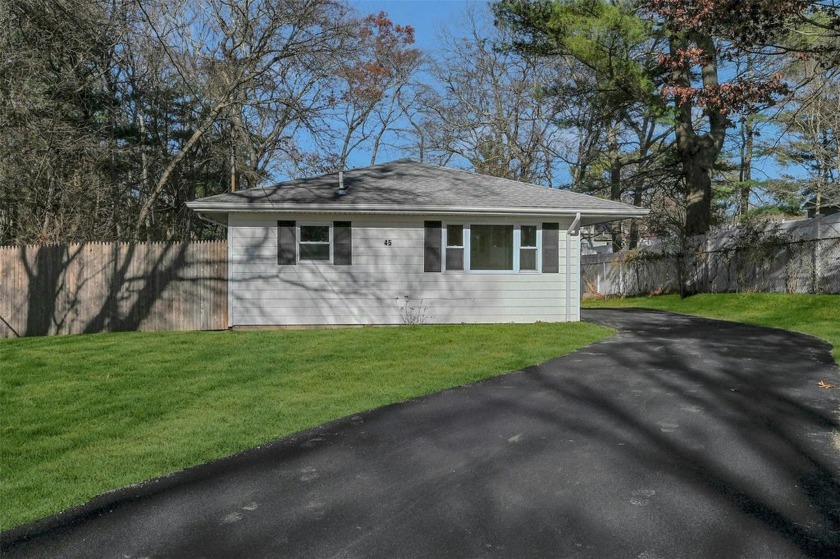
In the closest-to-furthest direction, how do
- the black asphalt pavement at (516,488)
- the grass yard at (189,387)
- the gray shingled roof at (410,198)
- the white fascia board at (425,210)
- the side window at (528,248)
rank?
the black asphalt pavement at (516,488)
the grass yard at (189,387)
the white fascia board at (425,210)
the gray shingled roof at (410,198)
the side window at (528,248)

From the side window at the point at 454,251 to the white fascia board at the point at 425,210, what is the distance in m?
0.47

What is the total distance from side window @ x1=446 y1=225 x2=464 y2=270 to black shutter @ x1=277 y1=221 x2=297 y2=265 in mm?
3272

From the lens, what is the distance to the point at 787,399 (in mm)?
6016

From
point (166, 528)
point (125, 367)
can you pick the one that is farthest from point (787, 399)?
point (125, 367)

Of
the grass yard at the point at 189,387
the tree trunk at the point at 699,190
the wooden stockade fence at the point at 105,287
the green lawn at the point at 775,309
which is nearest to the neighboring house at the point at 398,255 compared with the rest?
the wooden stockade fence at the point at 105,287

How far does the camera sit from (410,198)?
43.7ft

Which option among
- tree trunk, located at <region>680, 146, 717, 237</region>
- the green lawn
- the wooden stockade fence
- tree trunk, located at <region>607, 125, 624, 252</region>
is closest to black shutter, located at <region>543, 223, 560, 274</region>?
the green lawn

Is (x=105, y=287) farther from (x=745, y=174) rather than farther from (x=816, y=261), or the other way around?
(x=745, y=174)

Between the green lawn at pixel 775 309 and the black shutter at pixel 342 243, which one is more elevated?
the black shutter at pixel 342 243

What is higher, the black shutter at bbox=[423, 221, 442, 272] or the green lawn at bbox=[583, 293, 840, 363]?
the black shutter at bbox=[423, 221, 442, 272]

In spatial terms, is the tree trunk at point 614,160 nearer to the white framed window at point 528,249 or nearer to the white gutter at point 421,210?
the white gutter at point 421,210

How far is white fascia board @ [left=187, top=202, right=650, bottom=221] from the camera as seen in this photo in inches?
485

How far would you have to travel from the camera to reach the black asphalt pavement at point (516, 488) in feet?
10.4

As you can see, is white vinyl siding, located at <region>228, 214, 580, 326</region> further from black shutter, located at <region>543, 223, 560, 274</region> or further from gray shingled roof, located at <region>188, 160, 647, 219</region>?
gray shingled roof, located at <region>188, 160, 647, 219</region>
